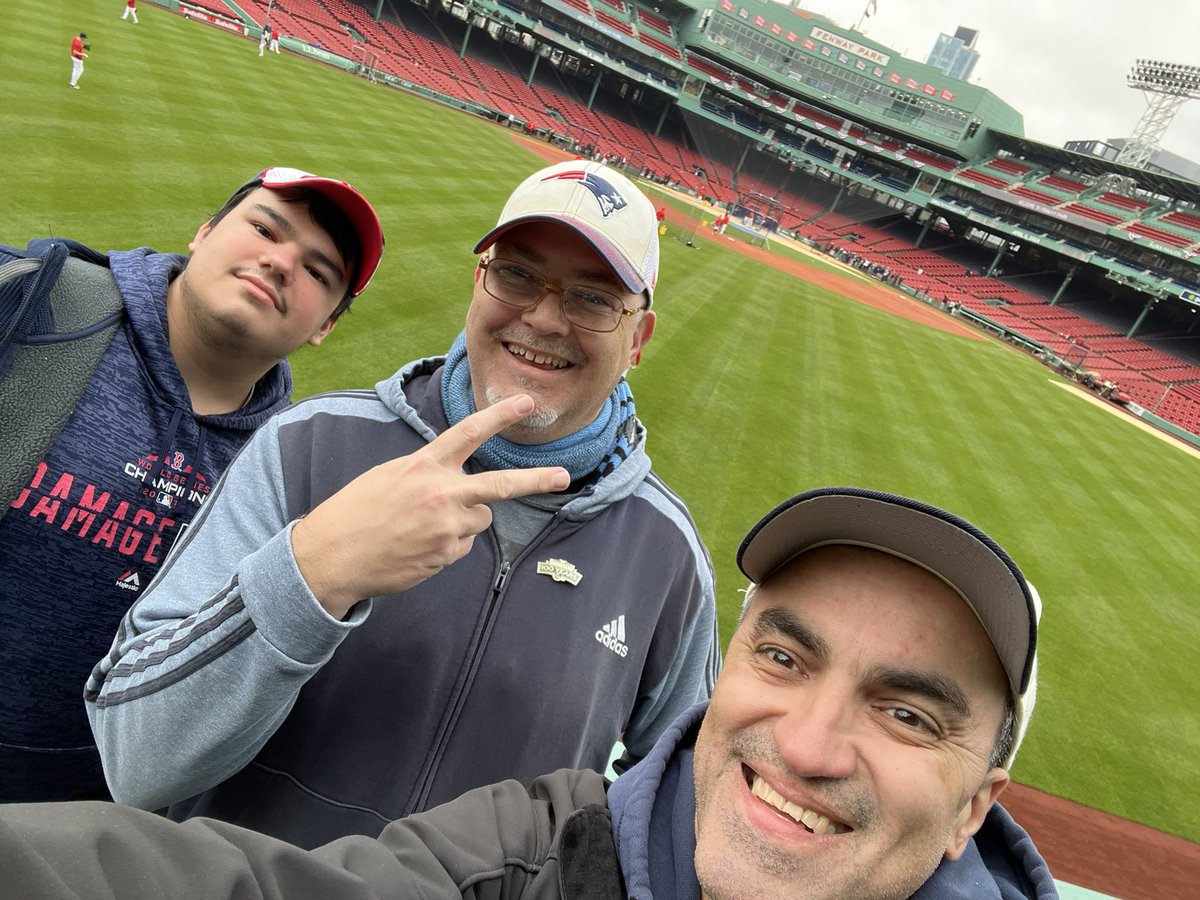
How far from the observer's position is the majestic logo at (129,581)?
2.41 m

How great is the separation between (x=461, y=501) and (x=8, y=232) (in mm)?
9432

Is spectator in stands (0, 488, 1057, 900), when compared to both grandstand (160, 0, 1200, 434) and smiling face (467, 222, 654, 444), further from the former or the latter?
grandstand (160, 0, 1200, 434)

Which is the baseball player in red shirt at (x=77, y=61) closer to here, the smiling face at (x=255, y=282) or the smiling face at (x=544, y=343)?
the smiling face at (x=255, y=282)

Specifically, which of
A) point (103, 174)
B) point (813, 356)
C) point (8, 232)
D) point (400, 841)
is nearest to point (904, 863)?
point (400, 841)

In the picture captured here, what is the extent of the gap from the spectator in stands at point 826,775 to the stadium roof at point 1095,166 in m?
53.8

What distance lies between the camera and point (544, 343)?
2119mm

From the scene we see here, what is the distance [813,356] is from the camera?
17.9 metres

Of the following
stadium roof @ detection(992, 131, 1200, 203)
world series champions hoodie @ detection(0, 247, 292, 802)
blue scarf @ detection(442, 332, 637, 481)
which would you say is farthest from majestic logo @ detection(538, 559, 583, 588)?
stadium roof @ detection(992, 131, 1200, 203)

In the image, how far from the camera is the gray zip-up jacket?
1516 millimetres

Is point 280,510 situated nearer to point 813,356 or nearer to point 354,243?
point 354,243

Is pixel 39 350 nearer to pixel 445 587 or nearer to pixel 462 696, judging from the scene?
pixel 445 587

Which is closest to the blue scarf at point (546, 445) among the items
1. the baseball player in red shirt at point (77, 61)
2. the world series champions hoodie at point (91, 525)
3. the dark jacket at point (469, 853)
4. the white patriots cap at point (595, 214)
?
the white patriots cap at point (595, 214)

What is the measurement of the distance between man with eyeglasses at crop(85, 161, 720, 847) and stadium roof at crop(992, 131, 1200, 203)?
53733mm

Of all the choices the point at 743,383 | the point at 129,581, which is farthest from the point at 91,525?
the point at 743,383
